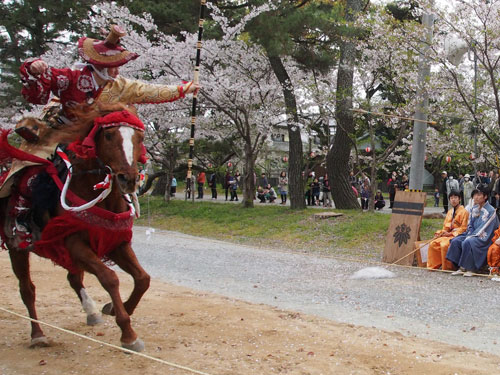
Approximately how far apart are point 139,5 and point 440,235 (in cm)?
1264

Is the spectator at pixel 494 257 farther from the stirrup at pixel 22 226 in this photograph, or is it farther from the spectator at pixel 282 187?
the spectator at pixel 282 187

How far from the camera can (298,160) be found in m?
18.7

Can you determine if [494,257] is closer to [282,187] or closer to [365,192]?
[365,192]

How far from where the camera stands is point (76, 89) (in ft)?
18.0

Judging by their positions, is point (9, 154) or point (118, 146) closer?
point (118, 146)

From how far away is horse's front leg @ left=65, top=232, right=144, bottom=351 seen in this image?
4.65 metres

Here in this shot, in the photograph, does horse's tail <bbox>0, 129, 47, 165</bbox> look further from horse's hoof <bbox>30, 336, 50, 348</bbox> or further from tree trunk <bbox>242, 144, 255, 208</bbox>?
tree trunk <bbox>242, 144, 255, 208</bbox>

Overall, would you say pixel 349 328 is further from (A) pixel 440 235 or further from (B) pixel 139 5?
(B) pixel 139 5

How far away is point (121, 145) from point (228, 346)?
2.03 metres

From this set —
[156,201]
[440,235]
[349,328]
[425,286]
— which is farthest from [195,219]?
[349,328]

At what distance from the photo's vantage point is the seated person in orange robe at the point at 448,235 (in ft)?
31.5

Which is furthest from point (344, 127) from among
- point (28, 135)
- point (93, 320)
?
point (28, 135)

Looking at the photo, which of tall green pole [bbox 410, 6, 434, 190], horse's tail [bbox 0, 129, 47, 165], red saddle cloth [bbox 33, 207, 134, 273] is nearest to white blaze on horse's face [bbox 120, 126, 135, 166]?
red saddle cloth [bbox 33, 207, 134, 273]

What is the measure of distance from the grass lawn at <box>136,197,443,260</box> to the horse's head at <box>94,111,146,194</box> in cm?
673
